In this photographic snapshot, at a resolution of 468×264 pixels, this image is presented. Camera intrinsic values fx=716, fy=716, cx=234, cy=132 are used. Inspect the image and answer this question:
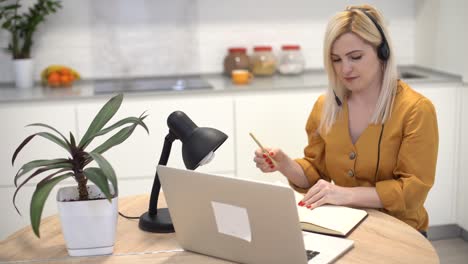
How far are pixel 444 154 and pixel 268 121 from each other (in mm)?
970

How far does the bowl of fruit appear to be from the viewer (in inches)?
154

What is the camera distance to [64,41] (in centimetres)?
409

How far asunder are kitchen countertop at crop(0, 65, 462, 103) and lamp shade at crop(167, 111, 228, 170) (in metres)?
1.73

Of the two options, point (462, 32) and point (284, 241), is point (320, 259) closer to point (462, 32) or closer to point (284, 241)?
point (284, 241)

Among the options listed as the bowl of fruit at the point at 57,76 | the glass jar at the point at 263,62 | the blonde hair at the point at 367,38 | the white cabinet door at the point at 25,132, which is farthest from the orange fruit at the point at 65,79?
the blonde hair at the point at 367,38

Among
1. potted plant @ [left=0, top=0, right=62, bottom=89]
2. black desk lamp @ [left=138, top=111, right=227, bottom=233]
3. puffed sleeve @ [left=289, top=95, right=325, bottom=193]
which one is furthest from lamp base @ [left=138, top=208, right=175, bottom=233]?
potted plant @ [left=0, top=0, right=62, bottom=89]

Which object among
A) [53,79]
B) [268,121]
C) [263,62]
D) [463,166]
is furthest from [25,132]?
[463,166]

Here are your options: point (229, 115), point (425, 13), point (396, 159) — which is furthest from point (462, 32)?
point (396, 159)

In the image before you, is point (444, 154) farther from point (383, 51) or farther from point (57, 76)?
point (57, 76)

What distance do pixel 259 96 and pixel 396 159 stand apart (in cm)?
145

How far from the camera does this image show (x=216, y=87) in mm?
3736

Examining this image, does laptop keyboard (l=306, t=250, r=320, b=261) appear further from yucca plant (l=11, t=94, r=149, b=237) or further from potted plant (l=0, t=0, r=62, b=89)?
potted plant (l=0, t=0, r=62, b=89)

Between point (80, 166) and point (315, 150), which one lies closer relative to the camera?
point (80, 166)

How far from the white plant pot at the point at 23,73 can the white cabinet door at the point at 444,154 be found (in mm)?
2091
